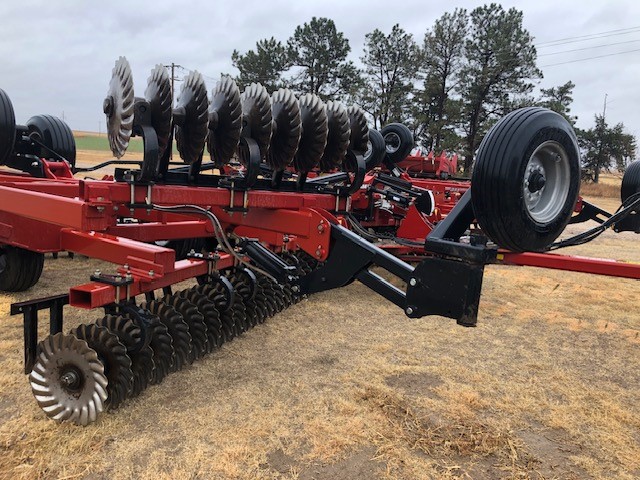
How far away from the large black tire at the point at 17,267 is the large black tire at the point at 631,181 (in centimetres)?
593

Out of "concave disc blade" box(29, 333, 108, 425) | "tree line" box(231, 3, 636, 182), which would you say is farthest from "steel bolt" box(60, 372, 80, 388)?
"tree line" box(231, 3, 636, 182)

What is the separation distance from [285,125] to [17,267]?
3.06m

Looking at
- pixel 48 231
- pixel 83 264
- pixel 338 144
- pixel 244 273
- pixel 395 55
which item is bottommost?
pixel 83 264

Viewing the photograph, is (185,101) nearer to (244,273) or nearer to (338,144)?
(338,144)

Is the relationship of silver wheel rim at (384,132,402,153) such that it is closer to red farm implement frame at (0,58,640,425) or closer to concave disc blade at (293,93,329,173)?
red farm implement frame at (0,58,640,425)

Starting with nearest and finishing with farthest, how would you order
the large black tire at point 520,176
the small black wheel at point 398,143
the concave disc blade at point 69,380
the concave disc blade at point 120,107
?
the large black tire at point 520,176, the concave disc blade at point 69,380, the concave disc blade at point 120,107, the small black wheel at point 398,143

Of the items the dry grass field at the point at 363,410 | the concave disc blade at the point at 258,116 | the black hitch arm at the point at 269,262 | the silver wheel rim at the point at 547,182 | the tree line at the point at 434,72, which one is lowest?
the dry grass field at the point at 363,410

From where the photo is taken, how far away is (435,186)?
318 inches

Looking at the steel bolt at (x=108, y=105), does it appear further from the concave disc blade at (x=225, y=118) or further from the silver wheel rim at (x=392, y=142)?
the silver wheel rim at (x=392, y=142)

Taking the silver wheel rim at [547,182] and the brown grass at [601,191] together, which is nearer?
the silver wheel rim at [547,182]

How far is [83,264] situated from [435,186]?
16.6ft

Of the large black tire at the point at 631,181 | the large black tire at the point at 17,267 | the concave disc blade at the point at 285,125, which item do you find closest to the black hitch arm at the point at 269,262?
the concave disc blade at the point at 285,125

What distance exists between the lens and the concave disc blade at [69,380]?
279cm

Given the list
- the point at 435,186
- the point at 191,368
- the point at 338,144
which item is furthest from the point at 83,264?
the point at 435,186
